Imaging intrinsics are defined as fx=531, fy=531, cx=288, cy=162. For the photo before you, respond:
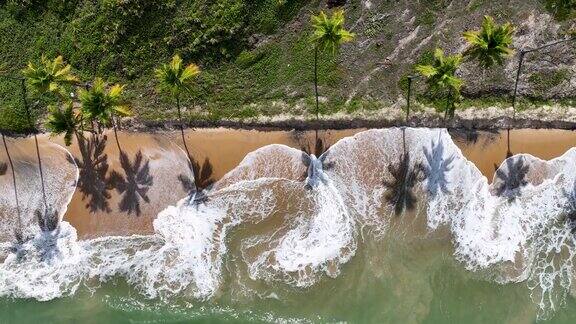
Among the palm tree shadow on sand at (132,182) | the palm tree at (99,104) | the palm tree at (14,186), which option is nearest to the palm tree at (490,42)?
the palm tree at (99,104)

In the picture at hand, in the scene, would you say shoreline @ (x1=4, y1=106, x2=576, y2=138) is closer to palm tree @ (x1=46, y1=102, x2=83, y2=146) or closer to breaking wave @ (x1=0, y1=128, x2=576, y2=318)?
breaking wave @ (x1=0, y1=128, x2=576, y2=318)

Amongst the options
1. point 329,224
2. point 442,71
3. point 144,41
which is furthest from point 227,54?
point 442,71

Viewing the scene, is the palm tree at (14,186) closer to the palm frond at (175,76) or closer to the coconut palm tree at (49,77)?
the coconut palm tree at (49,77)

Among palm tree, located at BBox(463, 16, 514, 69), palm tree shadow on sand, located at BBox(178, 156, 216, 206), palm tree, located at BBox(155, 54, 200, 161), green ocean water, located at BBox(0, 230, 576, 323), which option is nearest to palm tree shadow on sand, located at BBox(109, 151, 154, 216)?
palm tree shadow on sand, located at BBox(178, 156, 216, 206)

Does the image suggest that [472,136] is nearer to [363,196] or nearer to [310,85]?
[363,196]

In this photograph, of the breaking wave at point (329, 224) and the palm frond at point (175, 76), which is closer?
the palm frond at point (175, 76)

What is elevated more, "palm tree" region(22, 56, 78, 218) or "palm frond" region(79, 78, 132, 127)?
"palm tree" region(22, 56, 78, 218)
